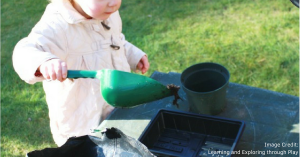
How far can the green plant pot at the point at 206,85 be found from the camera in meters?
1.37

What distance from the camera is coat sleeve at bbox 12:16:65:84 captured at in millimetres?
1216

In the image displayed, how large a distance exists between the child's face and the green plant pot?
1.09 ft

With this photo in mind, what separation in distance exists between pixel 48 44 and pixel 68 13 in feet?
0.46

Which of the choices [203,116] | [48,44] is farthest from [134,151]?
[48,44]

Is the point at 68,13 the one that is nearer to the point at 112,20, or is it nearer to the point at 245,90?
the point at 112,20

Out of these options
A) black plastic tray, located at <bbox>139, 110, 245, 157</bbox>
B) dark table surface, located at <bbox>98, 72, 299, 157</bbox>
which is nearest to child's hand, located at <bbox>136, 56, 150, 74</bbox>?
dark table surface, located at <bbox>98, 72, 299, 157</bbox>

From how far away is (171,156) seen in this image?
3.93 ft

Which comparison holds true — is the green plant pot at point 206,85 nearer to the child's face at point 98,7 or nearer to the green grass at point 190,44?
the child's face at point 98,7

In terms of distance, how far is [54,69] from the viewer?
114cm

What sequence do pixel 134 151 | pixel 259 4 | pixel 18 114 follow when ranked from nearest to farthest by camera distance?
pixel 134 151, pixel 18 114, pixel 259 4

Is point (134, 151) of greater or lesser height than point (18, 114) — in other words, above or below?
above

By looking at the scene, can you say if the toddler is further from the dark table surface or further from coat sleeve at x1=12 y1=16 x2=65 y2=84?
the dark table surface

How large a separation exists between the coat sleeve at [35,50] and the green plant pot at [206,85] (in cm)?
45

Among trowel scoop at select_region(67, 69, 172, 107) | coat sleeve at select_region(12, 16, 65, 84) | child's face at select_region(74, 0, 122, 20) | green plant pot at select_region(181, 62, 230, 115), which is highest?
green plant pot at select_region(181, 62, 230, 115)
